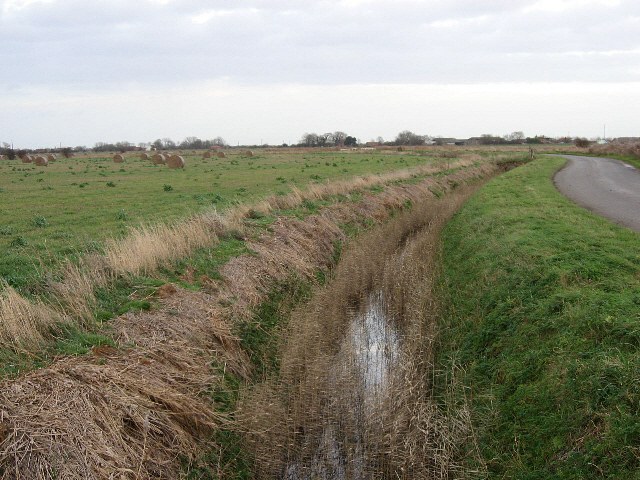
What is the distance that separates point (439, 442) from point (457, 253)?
828 cm

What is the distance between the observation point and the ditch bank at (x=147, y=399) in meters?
4.62

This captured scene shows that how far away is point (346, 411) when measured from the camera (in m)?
7.15

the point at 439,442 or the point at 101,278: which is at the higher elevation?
the point at 101,278

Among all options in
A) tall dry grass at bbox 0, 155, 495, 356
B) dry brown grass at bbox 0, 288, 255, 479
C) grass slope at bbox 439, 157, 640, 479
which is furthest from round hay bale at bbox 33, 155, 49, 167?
dry brown grass at bbox 0, 288, 255, 479

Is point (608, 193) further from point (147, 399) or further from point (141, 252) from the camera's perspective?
point (147, 399)

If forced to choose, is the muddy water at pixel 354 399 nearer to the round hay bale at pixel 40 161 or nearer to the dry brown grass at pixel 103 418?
the dry brown grass at pixel 103 418

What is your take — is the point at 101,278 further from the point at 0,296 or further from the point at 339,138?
the point at 339,138

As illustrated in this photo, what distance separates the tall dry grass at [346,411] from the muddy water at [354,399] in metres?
0.01

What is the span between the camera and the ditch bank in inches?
182

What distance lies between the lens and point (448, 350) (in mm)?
8758

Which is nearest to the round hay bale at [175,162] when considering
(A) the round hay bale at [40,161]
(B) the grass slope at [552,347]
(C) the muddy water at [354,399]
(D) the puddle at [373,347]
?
(A) the round hay bale at [40,161]

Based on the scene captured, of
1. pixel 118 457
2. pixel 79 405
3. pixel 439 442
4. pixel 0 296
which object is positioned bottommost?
pixel 439 442

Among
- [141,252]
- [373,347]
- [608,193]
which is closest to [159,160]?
[608,193]

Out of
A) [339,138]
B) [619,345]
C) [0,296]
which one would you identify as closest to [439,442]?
[619,345]
